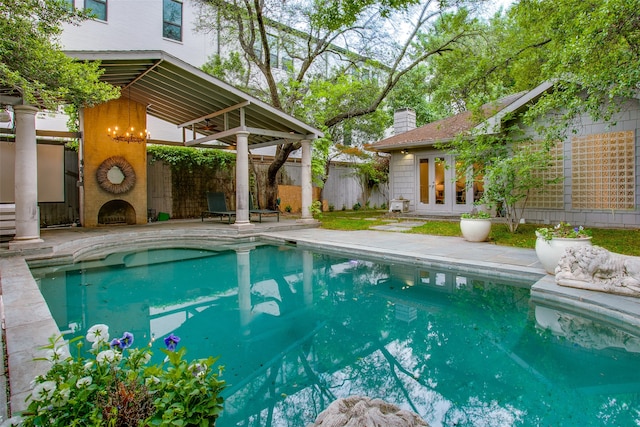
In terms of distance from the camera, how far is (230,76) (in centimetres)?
1405

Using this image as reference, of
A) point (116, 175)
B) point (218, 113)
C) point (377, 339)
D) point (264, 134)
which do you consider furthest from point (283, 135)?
point (377, 339)

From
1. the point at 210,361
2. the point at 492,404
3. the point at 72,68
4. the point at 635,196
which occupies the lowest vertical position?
the point at 492,404

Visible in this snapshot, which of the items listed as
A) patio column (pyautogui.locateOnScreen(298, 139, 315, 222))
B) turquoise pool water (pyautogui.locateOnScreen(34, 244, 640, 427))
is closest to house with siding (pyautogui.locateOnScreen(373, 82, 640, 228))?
patio column (pyautogui.locateOnScreen(298, 139, 315, 222))

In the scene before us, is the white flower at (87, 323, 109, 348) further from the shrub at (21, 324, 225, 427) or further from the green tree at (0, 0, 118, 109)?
the green tree at (0, 0, 118, 109)

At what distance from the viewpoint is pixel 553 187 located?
9586 mm

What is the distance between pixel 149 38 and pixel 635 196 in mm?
15882

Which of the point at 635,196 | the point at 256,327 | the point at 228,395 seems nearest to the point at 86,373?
the point at 228,395

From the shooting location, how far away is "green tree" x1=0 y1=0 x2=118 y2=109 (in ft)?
13.0

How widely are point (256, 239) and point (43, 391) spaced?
310 inches

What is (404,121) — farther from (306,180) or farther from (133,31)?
(133,31)

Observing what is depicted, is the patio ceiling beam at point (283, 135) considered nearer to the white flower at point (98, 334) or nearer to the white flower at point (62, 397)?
the white flower at point (98, 334)

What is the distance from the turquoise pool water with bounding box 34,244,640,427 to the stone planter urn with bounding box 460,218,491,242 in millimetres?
2246

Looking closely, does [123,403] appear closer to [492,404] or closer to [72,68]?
[492,404]

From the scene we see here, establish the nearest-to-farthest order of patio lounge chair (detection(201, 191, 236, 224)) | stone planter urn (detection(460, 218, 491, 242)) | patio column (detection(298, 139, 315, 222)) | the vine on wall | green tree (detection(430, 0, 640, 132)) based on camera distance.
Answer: green tree (detection(430, 0, 640, 132)) → stone planter urn (detection(460, 218, 491, 242)) → patio column (detection(298, 139, 315, 222)) → patio lounge chair (detection(201, 191, 236, 224)) → the vine on wall
